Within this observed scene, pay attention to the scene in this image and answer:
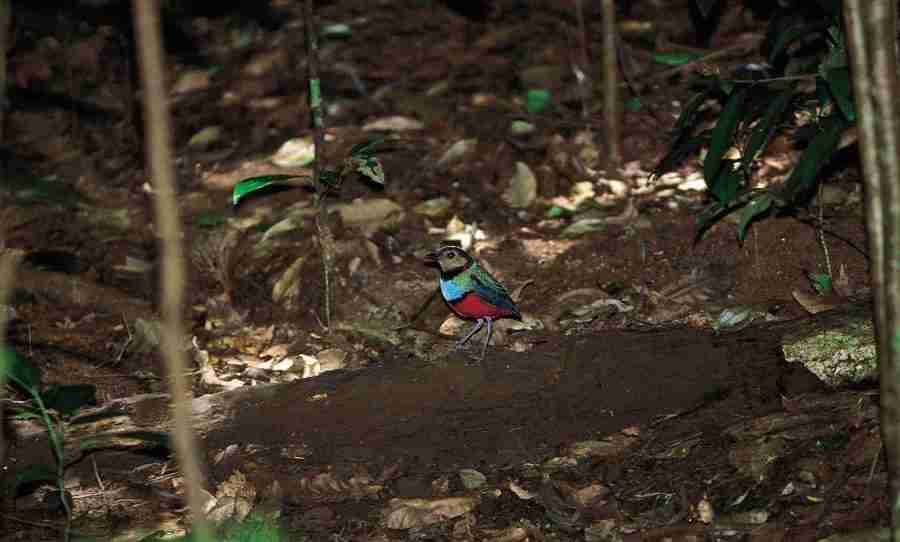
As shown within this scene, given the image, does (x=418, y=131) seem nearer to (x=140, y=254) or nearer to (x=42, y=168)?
(x=140, y=254)

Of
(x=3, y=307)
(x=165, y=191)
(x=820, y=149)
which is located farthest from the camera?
(x=820, y=149)

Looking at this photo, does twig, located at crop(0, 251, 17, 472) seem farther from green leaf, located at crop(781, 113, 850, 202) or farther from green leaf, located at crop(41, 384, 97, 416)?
green leaf, located at crop(781, 113, 850, 202)

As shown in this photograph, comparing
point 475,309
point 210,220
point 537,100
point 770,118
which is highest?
point 770,118

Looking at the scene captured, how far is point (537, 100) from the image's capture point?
7.96 m

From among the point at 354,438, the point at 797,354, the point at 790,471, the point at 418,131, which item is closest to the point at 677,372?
the point at 797,354

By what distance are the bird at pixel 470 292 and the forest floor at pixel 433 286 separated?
15 centimetres

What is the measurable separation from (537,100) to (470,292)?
2.89m

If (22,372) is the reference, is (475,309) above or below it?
below

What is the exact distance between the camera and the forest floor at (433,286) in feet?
13.5

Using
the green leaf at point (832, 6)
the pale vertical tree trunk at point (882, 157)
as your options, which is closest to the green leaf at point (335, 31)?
the green leaf at point (832, 6)

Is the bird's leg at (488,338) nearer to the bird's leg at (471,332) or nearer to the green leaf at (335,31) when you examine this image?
the bird's leg at (471,332)

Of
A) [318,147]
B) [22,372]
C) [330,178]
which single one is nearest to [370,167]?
[330,178]

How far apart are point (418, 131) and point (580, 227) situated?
1778mm

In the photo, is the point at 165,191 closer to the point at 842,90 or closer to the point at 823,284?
the point at 842,90
